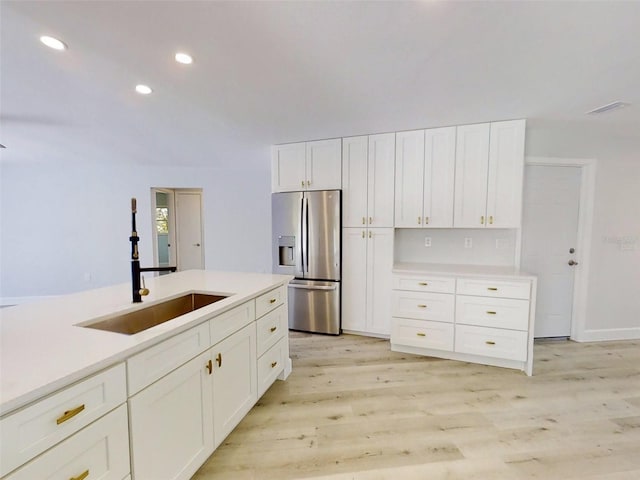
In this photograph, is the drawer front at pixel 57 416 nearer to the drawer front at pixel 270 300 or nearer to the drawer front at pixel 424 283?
the drawer front at pixel 270 300

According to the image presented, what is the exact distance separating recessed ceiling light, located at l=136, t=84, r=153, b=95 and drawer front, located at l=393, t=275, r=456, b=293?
2878 millimetres

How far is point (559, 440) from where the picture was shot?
1.82m

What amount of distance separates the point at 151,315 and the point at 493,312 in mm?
2805

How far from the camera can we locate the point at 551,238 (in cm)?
330

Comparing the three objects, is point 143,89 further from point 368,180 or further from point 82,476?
point 82,476

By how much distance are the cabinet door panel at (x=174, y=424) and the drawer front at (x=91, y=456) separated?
0.05 metres

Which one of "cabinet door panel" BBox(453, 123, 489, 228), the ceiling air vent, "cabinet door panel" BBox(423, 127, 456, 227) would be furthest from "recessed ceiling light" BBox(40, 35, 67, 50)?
the ceiling air vent

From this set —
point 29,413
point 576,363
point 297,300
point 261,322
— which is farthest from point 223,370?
point 576,363

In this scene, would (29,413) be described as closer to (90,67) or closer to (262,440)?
(262,440)

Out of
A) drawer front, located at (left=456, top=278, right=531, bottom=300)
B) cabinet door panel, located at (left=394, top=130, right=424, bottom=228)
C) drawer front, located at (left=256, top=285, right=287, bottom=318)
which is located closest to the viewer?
drawer front, located at (left=256, top=285, right=287, bottom=318)

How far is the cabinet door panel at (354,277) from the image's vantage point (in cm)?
335

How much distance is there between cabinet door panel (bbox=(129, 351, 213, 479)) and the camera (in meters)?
1.12

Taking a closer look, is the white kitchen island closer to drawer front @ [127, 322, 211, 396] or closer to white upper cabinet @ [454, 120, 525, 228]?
drawer front @ [127, 322, 211, 396]

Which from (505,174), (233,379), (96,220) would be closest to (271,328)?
(233,379)
